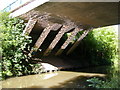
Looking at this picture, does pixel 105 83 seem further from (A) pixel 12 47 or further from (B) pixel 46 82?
(A) pixel 12 47

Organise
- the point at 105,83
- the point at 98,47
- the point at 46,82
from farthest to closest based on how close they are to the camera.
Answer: the point at 98,47 → the point at 46,82 → the point at 105,83

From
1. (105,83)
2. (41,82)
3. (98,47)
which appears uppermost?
(98,47)

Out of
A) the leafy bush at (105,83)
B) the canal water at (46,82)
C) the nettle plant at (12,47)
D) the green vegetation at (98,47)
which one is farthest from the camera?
the green vegetation at (98,47)

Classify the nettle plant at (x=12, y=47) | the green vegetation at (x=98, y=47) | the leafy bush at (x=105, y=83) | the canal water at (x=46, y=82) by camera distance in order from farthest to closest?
1. the green vegetation at (x=98, y=47)
2. the nettle plant at (x=12, y=47)
3. the canal water at (x=46, y=82)
4. the leafy bush at (x=105, y=83)

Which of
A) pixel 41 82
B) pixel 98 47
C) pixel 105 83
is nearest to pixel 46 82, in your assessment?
pixel 41 82

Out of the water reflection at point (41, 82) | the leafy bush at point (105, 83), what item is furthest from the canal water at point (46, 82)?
the leafy bush at point (105, 83)

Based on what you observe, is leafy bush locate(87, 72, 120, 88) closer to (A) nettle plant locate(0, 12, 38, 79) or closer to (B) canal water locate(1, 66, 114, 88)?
(B) canal water locate(1, 66, 114, 88)

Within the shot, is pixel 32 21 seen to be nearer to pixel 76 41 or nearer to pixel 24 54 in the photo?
pixel 24 54

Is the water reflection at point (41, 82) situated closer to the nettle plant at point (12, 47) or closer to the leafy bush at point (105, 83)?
the nettle plant at point (12, 47)

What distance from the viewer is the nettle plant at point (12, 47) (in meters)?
5.69

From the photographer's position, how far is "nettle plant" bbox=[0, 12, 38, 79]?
5.69m

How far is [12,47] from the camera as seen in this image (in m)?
6.20

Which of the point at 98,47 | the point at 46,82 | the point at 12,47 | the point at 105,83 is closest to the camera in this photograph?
the point at 105,83

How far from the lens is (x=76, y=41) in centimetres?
873
